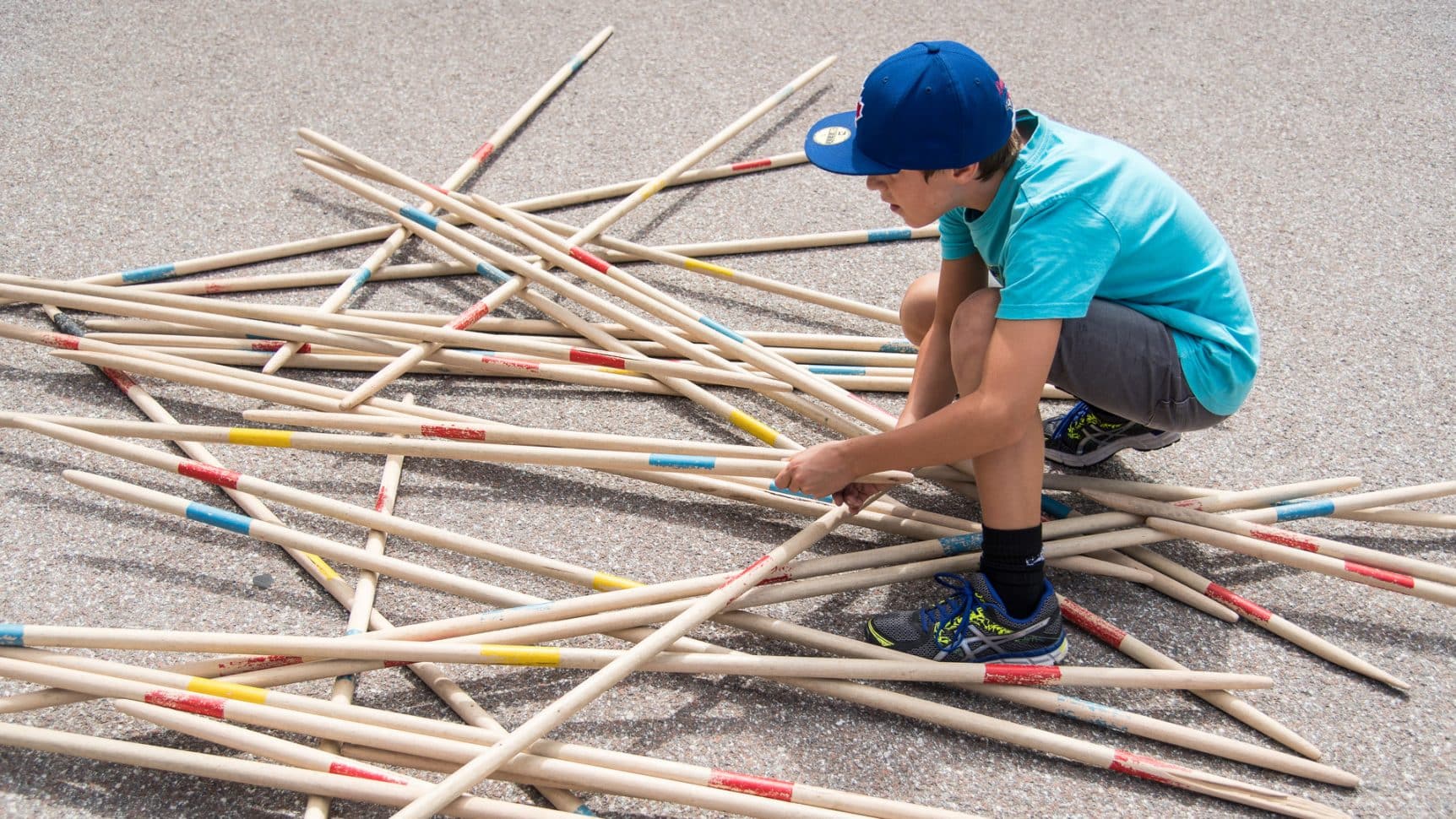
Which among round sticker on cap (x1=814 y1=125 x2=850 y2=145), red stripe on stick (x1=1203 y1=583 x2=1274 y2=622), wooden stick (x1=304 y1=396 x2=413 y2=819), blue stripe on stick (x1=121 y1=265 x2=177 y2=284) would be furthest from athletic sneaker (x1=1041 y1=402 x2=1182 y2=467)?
blue stripe on stick (x1=121 y1=265 x2=177 y2=284)

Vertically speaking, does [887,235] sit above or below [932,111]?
below

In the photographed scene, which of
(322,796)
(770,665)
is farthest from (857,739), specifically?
(322,796)

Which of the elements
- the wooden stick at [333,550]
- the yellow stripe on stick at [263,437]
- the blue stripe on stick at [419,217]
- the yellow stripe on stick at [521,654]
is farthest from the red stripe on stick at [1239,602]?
the blue stripe on stick at [419,217]

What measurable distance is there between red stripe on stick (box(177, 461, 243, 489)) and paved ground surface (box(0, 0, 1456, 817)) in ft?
0.48

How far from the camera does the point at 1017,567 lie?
2.04m

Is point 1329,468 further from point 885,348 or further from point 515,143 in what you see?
point 515,143

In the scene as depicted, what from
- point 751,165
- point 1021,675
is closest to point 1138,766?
point 1021,675

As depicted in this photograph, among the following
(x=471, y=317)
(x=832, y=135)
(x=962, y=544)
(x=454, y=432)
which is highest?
(x=832, y=135)

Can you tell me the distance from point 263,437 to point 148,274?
1012 mm

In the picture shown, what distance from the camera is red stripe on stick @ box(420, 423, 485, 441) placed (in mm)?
2311

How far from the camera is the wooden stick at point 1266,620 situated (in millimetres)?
2078

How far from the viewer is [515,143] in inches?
147

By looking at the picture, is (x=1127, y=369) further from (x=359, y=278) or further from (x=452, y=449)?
(x=359, y=278)

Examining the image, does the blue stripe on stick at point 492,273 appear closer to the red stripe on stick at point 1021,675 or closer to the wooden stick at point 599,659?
the wooden stick at point 599,659
